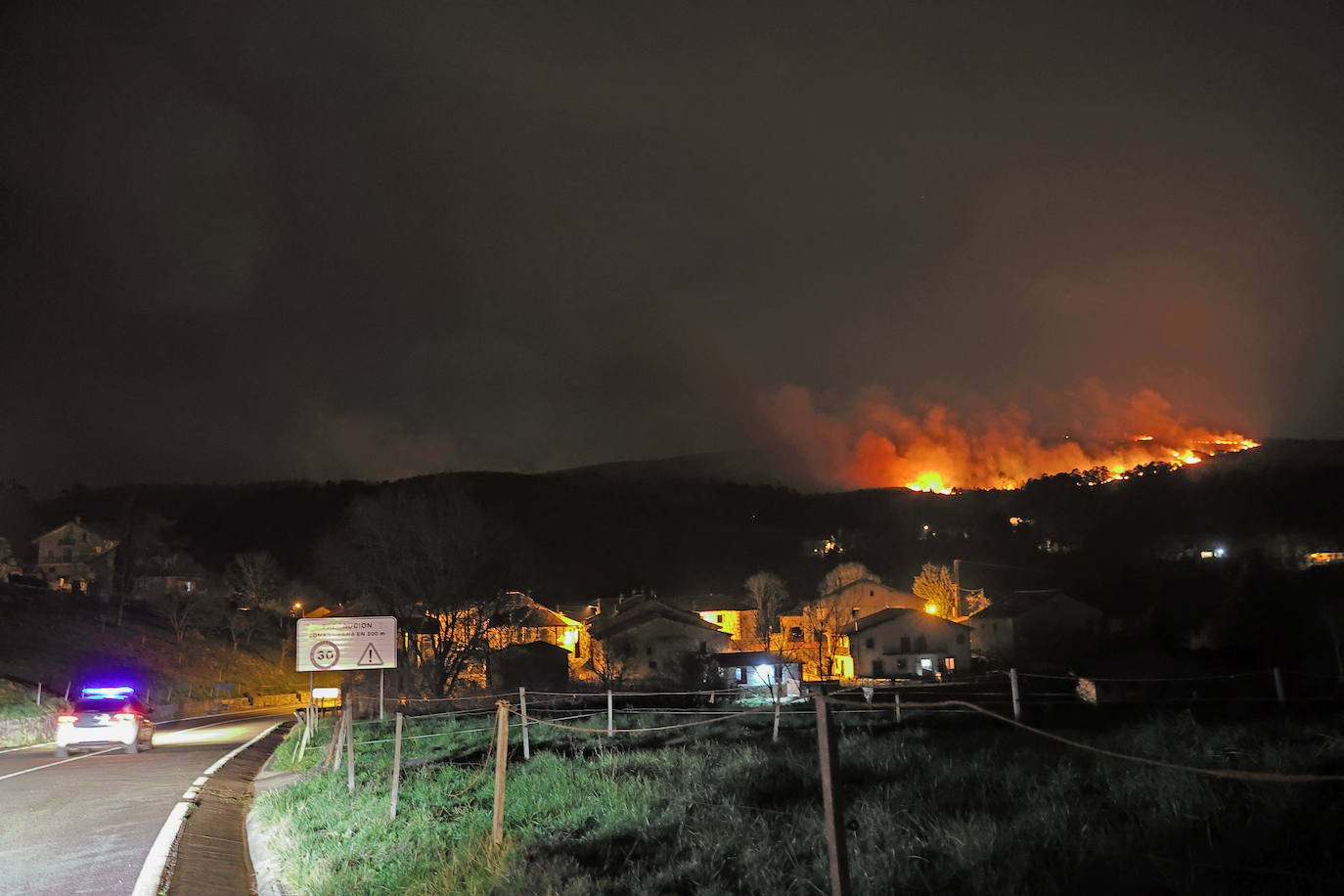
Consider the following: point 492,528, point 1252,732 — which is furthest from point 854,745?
point 492,528

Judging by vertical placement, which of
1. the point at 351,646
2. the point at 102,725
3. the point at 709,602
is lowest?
the point at 102,725

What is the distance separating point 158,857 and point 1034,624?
64.1m

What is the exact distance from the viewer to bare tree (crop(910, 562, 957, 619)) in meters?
91.7

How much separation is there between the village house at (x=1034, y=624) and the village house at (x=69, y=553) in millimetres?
75752

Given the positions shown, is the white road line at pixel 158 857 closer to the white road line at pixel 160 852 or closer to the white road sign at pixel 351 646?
the white road line at pixel 160 852

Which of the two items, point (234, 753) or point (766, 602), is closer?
point (234, 753)

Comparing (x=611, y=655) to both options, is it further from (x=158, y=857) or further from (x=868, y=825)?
(x=868, y=825)

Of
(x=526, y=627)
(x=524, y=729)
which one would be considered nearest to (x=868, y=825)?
(x=524, y=729)

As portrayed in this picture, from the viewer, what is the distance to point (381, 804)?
12398mm

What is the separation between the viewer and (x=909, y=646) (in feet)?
227

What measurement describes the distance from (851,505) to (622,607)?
108442mm

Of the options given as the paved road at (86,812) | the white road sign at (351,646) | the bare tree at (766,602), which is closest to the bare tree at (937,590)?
the bare tree at (766,602)

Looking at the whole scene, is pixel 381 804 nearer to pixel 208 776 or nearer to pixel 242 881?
pixel 242 881

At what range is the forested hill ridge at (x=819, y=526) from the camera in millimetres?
95688
